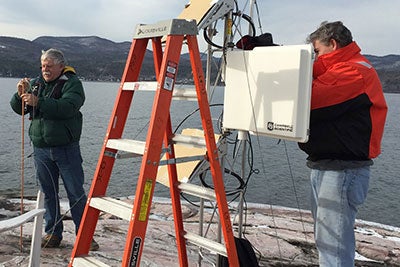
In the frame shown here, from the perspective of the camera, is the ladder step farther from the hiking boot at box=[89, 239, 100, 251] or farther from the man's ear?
the hiking boot at box=[89, 239, 100, 251]

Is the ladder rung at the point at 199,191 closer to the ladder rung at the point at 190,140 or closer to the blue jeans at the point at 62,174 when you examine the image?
the ladder rung at the point at 190,140

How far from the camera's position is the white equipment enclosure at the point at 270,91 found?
9.47 feet

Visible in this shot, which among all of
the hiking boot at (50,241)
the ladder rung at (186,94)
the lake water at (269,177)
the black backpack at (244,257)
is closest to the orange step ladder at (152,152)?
the ladder rung at (186,94)

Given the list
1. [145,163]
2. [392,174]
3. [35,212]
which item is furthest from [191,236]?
[392,174]

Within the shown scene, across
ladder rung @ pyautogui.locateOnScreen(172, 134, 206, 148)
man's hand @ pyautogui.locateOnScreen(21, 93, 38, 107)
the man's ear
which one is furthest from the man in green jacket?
the man's ear

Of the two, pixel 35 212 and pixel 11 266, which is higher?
pixel 35 212

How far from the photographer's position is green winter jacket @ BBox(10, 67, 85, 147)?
4.48 metres

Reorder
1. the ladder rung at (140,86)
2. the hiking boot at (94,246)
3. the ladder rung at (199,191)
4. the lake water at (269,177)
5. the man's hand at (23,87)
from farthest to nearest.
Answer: the lake water at (269,177) → the hiking boot at (94,246) → the man's hand at (23,87) → the ladder rung at (199,191) → the ladder rung at (140,86)

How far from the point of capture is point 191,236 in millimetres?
3311

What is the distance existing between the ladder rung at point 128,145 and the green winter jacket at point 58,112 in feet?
5.37

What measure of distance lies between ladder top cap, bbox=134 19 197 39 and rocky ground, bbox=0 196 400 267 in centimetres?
213

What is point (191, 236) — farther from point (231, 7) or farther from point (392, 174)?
point (392, 174)

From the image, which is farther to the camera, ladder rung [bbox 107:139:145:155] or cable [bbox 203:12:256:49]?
cable [bbox 203:12:256:49]

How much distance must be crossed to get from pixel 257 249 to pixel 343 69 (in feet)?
10.8
